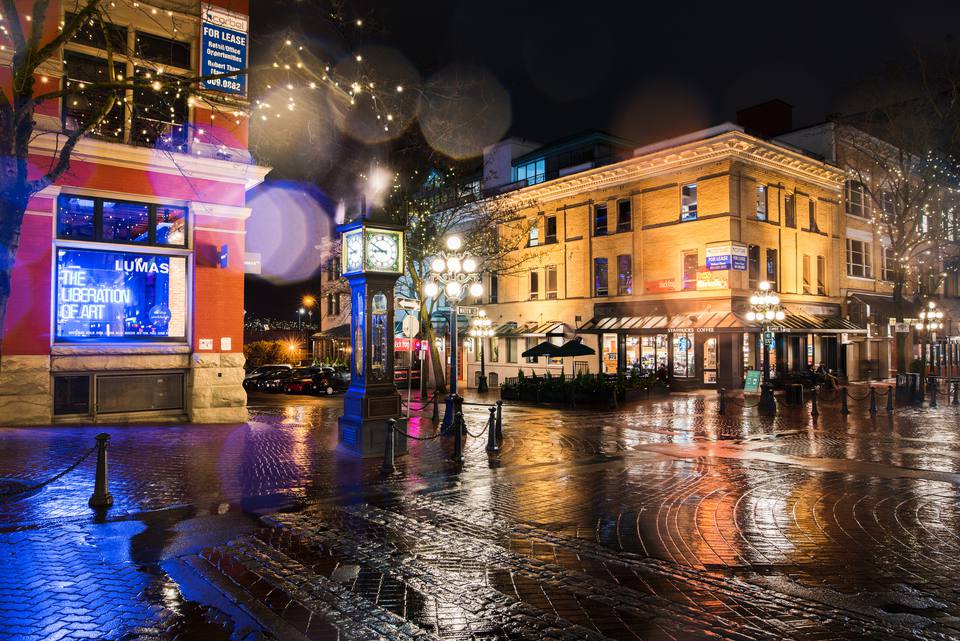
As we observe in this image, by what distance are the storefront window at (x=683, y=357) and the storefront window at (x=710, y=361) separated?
1.81 feet

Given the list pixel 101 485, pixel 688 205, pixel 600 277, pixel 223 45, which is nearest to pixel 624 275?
pixel 600 277

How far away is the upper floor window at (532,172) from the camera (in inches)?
1594

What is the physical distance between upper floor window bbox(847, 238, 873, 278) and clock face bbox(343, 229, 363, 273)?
3512cm

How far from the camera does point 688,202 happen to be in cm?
3259

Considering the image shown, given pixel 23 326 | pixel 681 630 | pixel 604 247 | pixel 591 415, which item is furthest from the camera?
pixel 604 247

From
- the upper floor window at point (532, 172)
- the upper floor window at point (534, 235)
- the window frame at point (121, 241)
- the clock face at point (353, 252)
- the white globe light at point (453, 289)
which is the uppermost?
the upper floor window at point (532, 172)

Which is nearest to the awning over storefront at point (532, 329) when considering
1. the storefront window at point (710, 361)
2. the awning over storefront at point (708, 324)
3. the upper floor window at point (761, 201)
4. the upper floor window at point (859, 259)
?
the awning over storefront at point (708, 324)

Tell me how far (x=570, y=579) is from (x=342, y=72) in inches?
425

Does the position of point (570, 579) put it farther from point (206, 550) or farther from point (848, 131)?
point (848, 131)

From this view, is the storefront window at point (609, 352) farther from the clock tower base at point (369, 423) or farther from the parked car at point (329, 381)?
the clock tower base at point (369, 423)

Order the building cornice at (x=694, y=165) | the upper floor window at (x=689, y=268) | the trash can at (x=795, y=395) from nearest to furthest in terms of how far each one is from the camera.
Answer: the trash can at (x=795, y=395), the building cornice at (x=694, y=165), the upper floor window at (x=689, y=268)

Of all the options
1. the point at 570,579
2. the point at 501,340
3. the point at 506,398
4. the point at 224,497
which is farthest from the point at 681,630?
the point at 501,340

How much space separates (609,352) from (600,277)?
4228 mm

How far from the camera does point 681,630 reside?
4.91m
